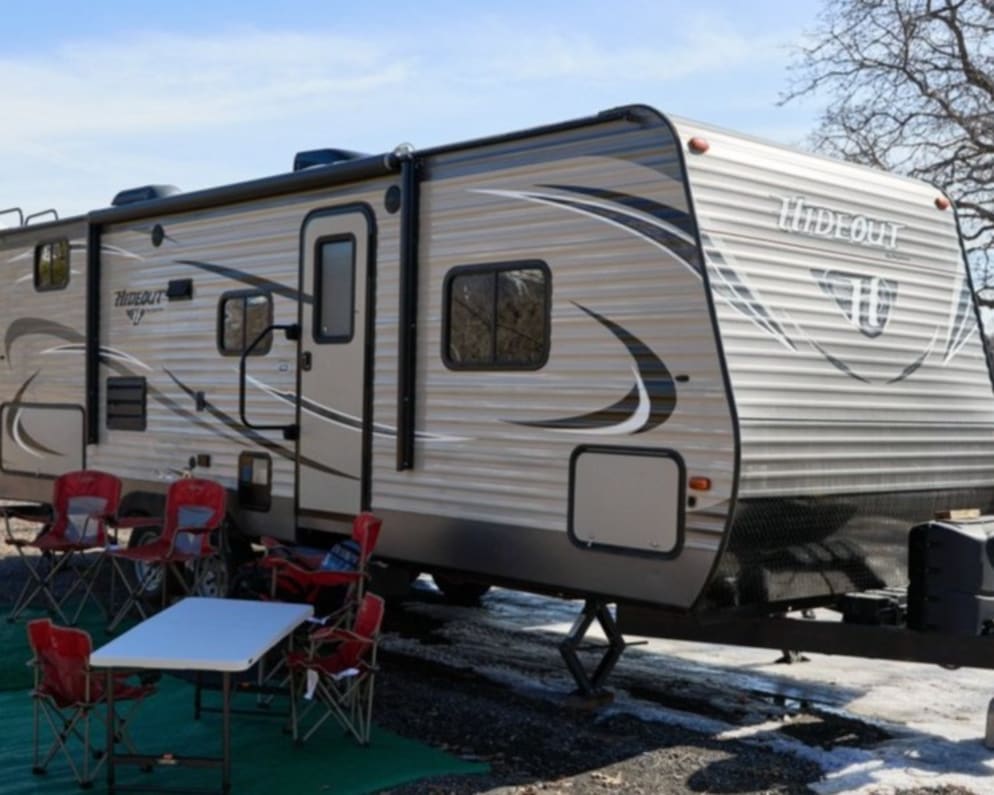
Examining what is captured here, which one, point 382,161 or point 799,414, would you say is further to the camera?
point 382,161

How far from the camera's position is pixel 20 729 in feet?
19.1

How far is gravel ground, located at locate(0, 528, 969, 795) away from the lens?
17.2 feet

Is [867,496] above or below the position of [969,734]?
above

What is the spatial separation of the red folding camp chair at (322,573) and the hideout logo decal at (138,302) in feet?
7.68

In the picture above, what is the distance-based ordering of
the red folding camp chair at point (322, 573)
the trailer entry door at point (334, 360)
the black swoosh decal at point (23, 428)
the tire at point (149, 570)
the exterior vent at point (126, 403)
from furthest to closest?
the black swoosh decal at point (23, 428) < the exterior vent at point (126, 403) < the tire at point (149, 570) < the trailer entry door at point (334, 360) < the red folding camp chair at point (322, 573)

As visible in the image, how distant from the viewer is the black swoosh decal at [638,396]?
5492 mm

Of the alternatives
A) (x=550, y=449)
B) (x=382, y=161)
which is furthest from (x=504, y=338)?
(x=382, y=161)

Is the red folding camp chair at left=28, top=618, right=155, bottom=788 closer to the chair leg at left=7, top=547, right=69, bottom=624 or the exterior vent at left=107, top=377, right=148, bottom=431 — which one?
the chair leg at left=7, top=547, right=69, bottom=624

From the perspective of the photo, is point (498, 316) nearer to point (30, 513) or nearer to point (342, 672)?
point (342, 672)

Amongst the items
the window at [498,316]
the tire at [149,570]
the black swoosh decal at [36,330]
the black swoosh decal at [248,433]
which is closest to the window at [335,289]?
the black swoosh decal at [248,433]

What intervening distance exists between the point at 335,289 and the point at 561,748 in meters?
2.98

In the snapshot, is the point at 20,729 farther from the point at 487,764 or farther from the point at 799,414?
the point at 799,414

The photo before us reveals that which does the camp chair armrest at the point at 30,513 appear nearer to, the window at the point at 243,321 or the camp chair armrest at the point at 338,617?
the window at the point at 243,321

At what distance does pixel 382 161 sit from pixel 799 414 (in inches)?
106
